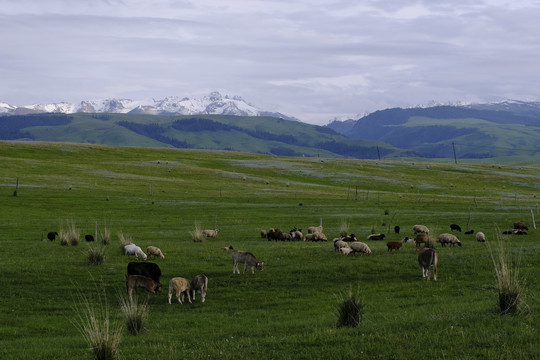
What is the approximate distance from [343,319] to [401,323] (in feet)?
5.20

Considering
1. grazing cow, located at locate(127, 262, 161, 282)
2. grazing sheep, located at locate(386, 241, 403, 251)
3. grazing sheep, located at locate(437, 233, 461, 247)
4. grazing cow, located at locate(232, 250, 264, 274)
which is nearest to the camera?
grazing cow, located at locate(127, 262, 161, 282)

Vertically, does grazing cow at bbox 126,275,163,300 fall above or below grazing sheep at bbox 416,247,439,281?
below

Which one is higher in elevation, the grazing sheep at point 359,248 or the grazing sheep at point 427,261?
the grazing sheep at point 427,261

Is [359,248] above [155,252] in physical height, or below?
above

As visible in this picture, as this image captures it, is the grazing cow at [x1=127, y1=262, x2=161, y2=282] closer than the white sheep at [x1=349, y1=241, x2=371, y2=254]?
Yes

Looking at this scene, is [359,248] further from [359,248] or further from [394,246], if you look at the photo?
[394,246]

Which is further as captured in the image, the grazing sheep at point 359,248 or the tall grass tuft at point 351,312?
the grazing sheep at point 359,248

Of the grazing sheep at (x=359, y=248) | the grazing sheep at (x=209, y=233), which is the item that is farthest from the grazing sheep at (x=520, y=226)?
the grazing sheep at (x=209, y=233)

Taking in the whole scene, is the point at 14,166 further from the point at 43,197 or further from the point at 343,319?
the point at 343,319

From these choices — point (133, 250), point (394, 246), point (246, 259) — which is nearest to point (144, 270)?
point (246, 259)

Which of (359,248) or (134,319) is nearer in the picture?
(134,319)

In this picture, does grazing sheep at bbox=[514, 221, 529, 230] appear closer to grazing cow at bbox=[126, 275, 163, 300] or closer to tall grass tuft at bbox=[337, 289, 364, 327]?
grazing cow at bbox=[126, 275, 163, 300]

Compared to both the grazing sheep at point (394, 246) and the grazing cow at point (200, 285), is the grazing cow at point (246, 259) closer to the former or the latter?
the grazing cow at point (200, 285)

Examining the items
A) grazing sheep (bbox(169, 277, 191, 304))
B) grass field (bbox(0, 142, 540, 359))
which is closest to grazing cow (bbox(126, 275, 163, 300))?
grass field (bbox(0, 142, 540, 359))
